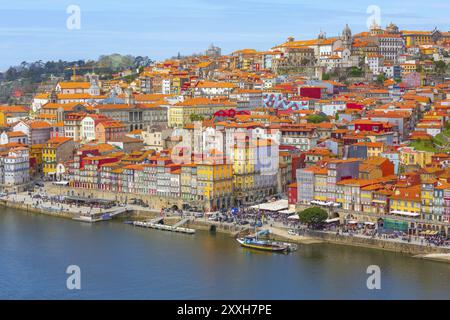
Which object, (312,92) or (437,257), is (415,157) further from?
(312,92)

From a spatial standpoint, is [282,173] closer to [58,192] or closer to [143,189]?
[143,189]

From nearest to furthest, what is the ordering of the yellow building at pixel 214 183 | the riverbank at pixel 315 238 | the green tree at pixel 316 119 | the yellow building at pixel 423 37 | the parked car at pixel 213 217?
the riverbank at pixel 315 238
the parked car at pixel 213 217
the yellow building at pixel 214 183
the green tree at pixel 316 119
the yellow building at pixel 423 37

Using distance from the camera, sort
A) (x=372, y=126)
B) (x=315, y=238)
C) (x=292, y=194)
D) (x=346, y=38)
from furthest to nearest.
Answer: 1. (x=346, y=38)
2. (x=372, y=126)
3. (x=292, y=194)
4. (x=315, y=238)

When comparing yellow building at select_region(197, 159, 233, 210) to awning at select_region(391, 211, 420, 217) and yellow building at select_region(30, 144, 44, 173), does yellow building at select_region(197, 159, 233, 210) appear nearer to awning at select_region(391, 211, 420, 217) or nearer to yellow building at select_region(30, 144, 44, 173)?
awning at select_region(391, 211, 420, 217)

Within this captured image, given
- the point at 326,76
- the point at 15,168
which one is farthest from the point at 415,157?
the point at 326,76

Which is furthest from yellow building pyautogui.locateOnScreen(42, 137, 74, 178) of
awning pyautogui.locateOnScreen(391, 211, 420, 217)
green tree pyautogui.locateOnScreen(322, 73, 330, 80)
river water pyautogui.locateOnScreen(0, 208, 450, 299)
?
green tree pyautogui.locateOnScreen(322, 73, 330, 80)

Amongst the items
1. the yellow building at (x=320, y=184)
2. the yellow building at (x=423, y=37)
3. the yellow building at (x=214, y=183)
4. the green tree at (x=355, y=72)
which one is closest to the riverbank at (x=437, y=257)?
the yellow building at (x=320, y=184)

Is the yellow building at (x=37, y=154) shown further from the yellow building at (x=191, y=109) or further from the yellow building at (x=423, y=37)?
the yellow building at (x=423, y=37)
